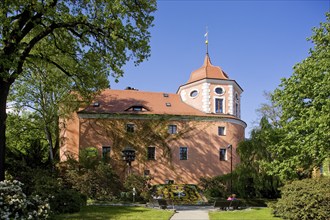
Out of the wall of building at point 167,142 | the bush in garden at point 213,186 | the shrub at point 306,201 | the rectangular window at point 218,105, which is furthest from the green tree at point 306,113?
the rectangular window at point 218,105

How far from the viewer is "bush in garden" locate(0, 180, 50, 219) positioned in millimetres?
10972

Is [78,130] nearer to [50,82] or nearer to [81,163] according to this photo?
[81,163]

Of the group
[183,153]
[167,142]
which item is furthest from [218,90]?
[167,142]

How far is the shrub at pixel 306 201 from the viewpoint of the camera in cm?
1460

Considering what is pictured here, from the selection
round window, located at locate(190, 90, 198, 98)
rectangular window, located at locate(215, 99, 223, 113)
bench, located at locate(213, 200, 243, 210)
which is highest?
round window, located at locate(190, 90, 198, 98)

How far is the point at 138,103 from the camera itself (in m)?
36.1

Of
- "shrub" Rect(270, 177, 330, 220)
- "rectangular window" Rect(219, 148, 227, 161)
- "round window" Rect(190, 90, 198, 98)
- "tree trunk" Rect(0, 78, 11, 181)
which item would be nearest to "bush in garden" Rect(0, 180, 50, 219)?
"tree trunk" Rect(0, 78, 11, 181)

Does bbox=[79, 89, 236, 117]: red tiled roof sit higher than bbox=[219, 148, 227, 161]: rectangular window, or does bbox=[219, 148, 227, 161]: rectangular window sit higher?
bbox=[79, 89, 236, 117]: red tiled roof

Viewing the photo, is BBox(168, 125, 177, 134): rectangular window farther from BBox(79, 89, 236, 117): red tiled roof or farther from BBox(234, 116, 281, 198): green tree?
BBox(234, 116, 281, 198): green tree

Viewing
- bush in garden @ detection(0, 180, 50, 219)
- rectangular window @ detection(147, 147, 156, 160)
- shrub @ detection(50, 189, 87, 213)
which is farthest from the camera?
rectangular window @ detection(147, 147, 156, 160)

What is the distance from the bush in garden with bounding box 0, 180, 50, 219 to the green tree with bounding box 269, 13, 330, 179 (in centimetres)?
1233

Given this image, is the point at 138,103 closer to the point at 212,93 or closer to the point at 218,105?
the point at 212,93

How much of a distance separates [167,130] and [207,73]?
7831mm

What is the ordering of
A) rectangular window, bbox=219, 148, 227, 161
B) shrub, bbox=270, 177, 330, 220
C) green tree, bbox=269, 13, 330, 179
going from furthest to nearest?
1. rectangular window, bbox=219, 148, 227, 161
2. green tree, bbox=269, 13, 330, 179
3. shrub, bbox=270, 177, 330, 220
